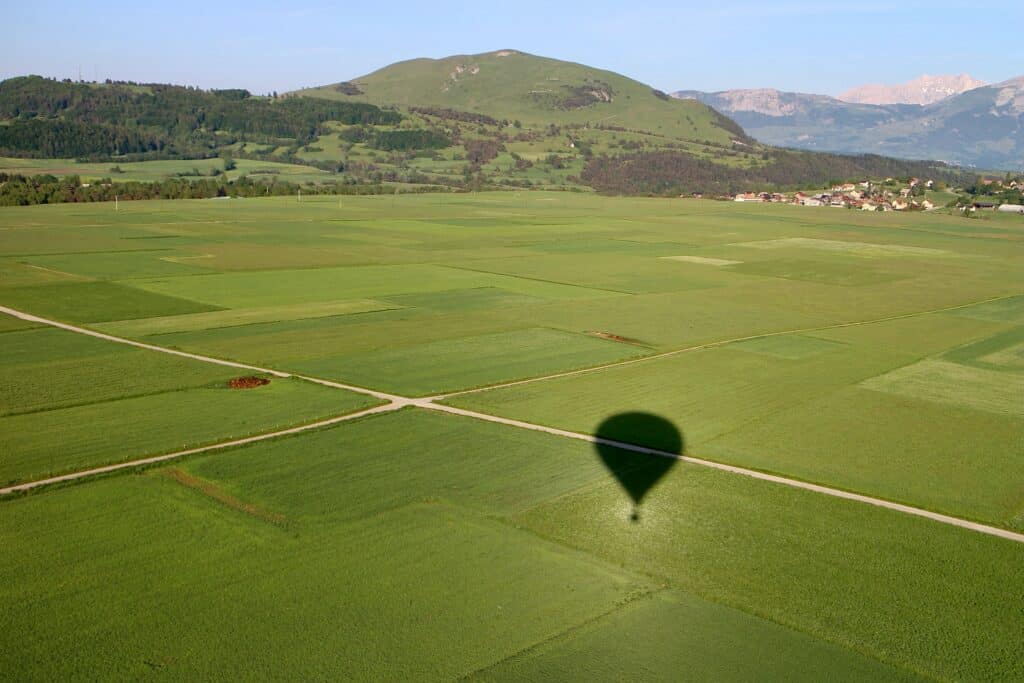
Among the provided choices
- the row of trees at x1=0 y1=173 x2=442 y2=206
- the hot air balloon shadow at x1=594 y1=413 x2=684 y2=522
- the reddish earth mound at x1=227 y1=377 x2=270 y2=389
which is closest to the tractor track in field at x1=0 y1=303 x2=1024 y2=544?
the hot air balloon shadow at x1=594 y1=413 x2=684 y2=522

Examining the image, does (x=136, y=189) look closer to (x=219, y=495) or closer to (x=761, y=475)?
(x=219, y=495)

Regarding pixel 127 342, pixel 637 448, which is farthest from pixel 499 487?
pixel 127 342

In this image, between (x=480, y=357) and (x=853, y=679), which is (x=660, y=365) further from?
(x=853, y=679)

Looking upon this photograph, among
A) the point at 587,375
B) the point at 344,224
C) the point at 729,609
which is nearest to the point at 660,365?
the point at 587,375

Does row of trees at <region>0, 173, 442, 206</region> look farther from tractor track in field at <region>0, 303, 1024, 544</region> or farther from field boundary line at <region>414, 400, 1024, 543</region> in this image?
field boundary line at <region>414, 400, 1024, 543</region>

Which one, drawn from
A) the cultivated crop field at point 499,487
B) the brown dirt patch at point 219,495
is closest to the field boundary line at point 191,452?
the cultivated crop field at point 499,487

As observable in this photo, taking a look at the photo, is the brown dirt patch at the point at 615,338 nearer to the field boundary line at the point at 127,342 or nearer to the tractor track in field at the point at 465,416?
the tractor track in field at the point at 465,416

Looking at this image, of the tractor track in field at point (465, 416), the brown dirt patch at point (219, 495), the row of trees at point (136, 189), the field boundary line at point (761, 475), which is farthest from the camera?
the row of trees at point (136, 189)
